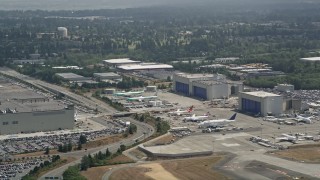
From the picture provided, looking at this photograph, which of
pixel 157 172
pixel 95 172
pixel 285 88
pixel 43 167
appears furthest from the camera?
pixel 285 88

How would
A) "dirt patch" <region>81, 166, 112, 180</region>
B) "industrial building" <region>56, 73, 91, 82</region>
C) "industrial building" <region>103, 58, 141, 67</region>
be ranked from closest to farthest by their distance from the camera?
"dirt patch" <region>81, 166, 112, 180</region> → "industrial building" <region>56, 73, 91, 82</region> → "industrial building" <region>103, 58, 141, 67</region>

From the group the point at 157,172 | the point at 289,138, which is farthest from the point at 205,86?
the point at 157,172

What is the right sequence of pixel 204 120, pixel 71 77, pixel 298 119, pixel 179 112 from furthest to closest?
pixel 71 77
pixel 179 112
pixel 204 120
pixel 298 119

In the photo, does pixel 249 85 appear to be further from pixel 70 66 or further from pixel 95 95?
pixel 70 66

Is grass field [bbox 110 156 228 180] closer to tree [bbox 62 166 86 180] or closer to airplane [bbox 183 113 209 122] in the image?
tree [bbox 62 166 86 180]

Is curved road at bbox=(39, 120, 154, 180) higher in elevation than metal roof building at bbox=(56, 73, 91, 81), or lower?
higher

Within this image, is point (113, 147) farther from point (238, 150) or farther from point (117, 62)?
point (117, 62)

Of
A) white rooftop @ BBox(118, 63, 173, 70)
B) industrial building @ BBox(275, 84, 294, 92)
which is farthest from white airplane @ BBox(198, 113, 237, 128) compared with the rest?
white rooftop @ BBox(118, 63, 173, 70)
